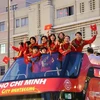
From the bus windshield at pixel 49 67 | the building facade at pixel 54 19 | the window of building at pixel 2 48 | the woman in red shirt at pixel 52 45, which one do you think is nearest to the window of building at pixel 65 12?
the building facade at pixel 54 19

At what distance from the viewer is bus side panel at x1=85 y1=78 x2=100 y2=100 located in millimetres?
8422

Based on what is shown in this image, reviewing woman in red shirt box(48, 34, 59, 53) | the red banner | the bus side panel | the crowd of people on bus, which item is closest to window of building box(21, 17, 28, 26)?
the crowd of people on bus

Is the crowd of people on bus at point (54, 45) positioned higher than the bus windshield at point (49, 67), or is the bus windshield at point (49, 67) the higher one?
the crowd of people on bus at point (54, 45)

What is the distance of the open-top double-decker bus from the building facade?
22.7 meters

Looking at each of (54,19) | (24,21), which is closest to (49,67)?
(54,19)

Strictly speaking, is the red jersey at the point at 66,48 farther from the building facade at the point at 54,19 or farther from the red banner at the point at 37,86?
the building facade at the point at 54,19

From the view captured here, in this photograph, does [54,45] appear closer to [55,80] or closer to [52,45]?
[52,45]

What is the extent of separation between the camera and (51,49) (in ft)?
29.1

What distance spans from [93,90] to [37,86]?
4.52ft

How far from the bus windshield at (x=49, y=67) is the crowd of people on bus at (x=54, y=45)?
0.49 ft

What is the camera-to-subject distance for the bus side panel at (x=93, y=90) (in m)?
8.42

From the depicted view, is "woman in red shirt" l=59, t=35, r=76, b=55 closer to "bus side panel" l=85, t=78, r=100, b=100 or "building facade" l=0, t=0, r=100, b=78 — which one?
"bus side panel" l=85, t=78, r=100, b=100

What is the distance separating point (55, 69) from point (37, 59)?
0.74m

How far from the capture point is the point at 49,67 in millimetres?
8609
